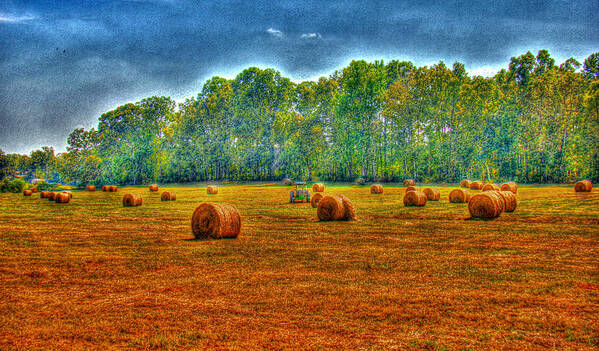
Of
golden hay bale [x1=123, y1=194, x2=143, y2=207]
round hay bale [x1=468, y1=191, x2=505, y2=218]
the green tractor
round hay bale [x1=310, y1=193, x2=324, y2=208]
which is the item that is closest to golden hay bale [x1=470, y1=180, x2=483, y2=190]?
the green tractor

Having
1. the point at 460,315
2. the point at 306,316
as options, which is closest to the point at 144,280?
the point at 306,316

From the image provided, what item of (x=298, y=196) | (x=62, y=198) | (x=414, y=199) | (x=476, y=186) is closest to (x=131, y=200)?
(x=62, y=198)

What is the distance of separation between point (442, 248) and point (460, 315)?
17.8ft

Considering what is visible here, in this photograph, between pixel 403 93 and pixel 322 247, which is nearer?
pixel 322 247

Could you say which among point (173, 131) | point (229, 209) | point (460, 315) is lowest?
point (460, 315)

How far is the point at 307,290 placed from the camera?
7504mm

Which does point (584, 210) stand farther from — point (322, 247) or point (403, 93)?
point (403, 93)

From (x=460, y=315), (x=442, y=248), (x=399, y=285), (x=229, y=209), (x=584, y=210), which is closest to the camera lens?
(x=460, y=315)

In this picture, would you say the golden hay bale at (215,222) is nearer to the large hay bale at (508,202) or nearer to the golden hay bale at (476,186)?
the large hay bale at (508,202)

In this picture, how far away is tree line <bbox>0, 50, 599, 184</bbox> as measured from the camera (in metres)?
55.9

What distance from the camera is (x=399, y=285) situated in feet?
25.3

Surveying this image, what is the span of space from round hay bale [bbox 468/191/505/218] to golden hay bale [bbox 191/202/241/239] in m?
10.8

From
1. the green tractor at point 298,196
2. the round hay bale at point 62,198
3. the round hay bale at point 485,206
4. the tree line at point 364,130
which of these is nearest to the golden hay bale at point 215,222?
the round hay bale at point 485,206

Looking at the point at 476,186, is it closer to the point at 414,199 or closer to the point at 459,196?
the point at 459,196
